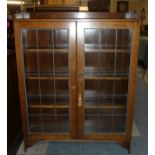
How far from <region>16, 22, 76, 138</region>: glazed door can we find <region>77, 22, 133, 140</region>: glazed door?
0.09 meters

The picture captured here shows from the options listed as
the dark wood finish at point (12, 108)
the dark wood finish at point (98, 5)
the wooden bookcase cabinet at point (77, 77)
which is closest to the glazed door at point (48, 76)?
the wooden bookcase cabinet at point (77, 77)

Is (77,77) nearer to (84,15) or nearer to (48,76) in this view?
(48,76)

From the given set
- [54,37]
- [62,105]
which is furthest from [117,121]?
[54,37]

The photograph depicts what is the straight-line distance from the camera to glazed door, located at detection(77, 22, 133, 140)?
174 cm

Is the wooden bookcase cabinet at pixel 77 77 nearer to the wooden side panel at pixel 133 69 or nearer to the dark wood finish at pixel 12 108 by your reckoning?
the wooden side panel at pixel 133 69

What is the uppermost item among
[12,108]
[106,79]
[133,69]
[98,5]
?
[98,5]

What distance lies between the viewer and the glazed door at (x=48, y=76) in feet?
5.72

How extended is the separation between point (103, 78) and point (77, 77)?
10.2 inches

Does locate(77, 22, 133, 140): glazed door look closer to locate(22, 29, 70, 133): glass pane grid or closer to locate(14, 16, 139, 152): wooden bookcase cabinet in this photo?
locate(14, 16, 139, 152): wooden bookcase cabinet

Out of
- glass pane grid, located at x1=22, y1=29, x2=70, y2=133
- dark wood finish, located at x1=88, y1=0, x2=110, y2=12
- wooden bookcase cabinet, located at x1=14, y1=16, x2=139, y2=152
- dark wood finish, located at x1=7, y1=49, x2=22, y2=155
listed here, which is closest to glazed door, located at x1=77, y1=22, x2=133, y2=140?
wooden bookcase cabinet, located at x1=14, y1=16, x2=139, y2=152

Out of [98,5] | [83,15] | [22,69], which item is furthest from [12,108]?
[98,5]

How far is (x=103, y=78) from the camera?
1868 mm

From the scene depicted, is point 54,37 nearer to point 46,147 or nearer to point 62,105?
point 62,105

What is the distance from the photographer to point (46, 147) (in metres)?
2.10
